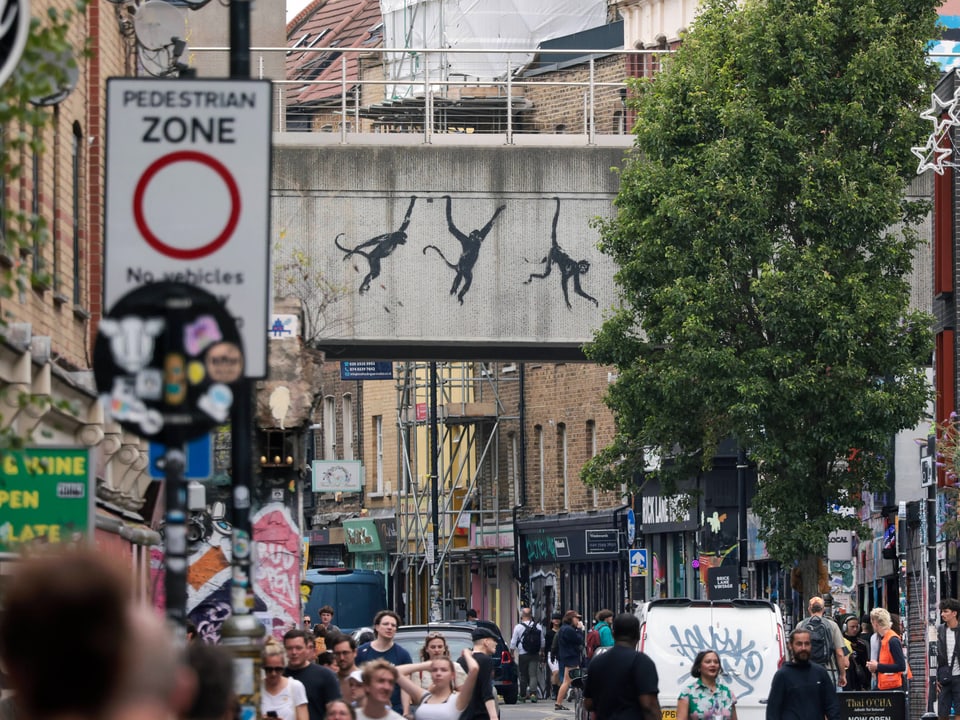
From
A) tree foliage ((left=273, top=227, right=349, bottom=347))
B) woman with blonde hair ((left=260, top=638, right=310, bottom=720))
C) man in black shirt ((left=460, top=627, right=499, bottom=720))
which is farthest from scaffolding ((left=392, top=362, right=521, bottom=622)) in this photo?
woman with blonde hair ((left=260, top=638, right=310, bottom=720))

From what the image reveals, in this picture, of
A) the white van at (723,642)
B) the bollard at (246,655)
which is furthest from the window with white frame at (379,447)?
the bollard at (246,655)

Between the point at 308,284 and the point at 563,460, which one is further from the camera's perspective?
the point at 563,460

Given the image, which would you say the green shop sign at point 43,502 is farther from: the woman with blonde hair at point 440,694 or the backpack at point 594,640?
the backpack at point 594,640

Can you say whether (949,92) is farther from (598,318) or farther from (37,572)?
(37,572)

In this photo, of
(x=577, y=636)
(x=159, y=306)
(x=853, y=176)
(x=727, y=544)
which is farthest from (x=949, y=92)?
(x=159, y=306)

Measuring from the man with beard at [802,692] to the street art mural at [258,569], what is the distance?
26.7ft

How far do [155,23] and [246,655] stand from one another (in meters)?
16.1

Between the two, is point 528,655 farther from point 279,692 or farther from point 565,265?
point 279,692

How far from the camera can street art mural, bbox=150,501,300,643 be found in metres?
24.0

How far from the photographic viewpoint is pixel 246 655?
26.6ft

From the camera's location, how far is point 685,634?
21.2 meters

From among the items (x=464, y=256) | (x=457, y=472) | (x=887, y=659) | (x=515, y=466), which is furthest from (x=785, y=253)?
(x=457, y=472)

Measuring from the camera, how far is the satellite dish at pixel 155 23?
76.3ft

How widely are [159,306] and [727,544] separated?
145 feet
